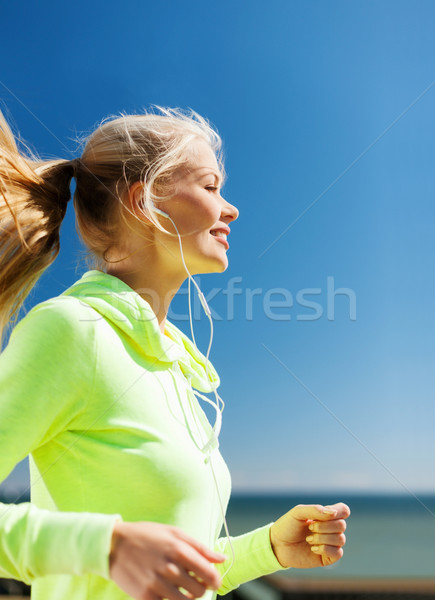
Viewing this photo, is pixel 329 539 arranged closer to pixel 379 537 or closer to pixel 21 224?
pixel 21 224

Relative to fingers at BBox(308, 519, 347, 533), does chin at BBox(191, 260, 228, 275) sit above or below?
above

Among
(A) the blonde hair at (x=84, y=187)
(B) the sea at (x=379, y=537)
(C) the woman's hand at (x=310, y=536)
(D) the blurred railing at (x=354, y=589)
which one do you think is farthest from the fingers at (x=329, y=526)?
(B) the sea at (x=379, y=537)

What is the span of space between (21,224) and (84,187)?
0.16 metres

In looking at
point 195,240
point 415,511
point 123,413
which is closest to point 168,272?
point 195,240

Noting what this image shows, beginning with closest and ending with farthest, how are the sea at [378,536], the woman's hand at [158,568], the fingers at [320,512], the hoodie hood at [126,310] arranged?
the woman's hand at [158,568] → the hoodie hood at [126,310] → the fingers at [320,512] → the sea at [378,536]

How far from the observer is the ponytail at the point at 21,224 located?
2.98 ft

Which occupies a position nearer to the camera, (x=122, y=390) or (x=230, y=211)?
(x=122, y=390)

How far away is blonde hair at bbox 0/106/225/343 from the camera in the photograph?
3.02ft

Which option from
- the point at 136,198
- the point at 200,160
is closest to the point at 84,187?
the point at 136,198

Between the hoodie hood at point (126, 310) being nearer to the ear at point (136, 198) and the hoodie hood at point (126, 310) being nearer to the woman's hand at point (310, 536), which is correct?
the ear at point (136, 198)

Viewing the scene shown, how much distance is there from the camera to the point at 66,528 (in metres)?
0.53

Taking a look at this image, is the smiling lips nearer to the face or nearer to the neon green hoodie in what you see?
the face

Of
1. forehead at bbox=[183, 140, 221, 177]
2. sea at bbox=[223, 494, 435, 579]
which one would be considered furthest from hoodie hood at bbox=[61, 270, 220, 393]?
sea at bbox=[223, 494, 435, 579]

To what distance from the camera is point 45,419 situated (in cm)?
62
